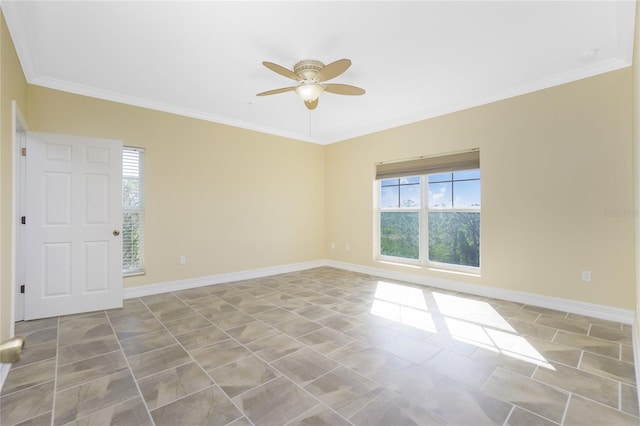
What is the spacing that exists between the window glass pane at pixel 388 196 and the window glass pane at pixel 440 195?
66 centimetres

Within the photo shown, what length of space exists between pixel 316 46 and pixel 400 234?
11.3 feet

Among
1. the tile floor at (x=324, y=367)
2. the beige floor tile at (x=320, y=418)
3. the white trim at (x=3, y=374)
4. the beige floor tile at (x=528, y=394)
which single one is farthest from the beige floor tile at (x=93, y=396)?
the beige floor tile at (x=528, y=394)

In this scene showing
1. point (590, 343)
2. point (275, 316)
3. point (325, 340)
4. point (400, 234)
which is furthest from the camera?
point (400, 234)

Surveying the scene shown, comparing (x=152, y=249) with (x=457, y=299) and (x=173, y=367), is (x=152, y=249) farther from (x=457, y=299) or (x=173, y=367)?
(x=457, y=299)

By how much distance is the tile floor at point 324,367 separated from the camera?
1730mm

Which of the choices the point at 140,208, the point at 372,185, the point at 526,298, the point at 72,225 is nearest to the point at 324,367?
the point at 526,298

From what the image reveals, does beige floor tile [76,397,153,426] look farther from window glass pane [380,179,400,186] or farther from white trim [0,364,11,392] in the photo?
window glass pane [380,179,400,186]

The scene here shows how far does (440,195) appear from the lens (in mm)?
4695

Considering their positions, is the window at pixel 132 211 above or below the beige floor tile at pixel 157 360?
above

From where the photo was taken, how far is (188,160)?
4465mm

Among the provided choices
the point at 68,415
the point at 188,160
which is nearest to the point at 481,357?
the point at 68,415

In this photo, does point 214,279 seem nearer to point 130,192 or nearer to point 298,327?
point 130,192

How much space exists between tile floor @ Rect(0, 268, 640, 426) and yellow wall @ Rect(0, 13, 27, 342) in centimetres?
52

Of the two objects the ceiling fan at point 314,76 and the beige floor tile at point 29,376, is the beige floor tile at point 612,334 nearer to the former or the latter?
the ceiling fan at point 314,76
